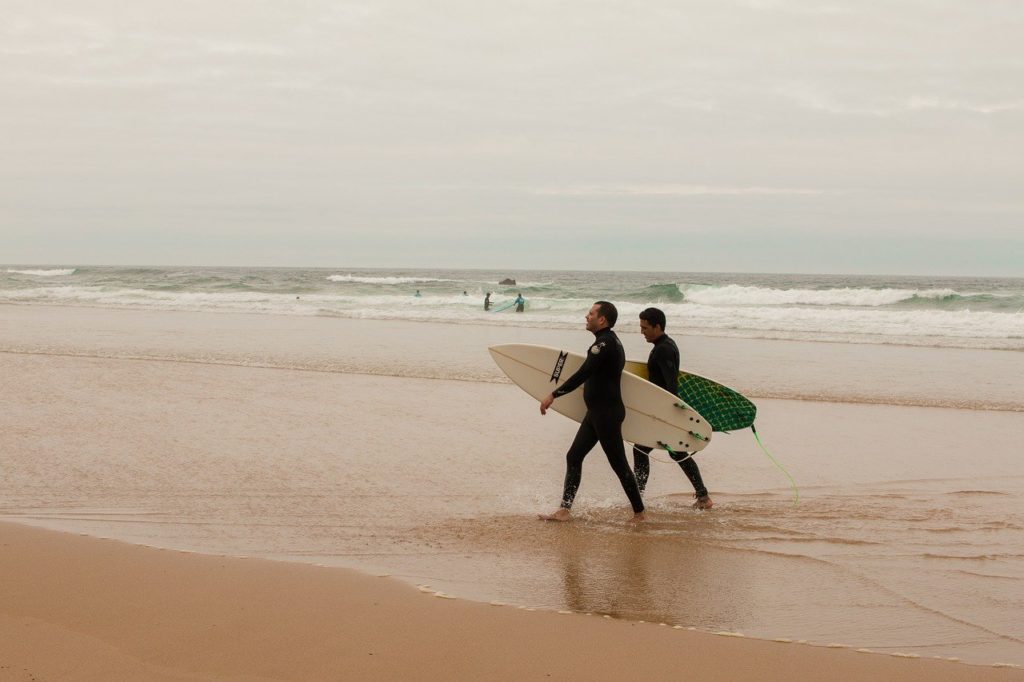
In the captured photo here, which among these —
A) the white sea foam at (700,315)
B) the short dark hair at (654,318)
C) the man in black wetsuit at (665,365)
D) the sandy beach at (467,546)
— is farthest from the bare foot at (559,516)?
the white sea foam at (700,315)

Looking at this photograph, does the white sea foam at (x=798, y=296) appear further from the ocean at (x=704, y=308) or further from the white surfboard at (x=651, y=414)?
the white surfboard at (x=651, y=414)

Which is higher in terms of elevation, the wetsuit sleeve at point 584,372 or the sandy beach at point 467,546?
the wetsuit sleeve at point 584,372

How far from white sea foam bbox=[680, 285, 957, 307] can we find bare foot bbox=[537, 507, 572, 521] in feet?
133

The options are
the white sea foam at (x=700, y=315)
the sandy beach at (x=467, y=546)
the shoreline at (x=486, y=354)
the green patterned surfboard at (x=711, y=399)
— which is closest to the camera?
the sandy beach at (x=467, y=546)

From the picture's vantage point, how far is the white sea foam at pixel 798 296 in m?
44.8

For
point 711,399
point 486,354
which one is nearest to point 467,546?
point 711,399

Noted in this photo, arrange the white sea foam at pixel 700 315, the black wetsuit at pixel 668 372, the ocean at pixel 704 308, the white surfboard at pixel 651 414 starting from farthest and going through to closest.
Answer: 1. the ocean at pixel 704 308
2. the white sea foam at pixel 700 315
3. the white surfboard at pixel 651 414
4. the black wetsuit at pixel 668 372

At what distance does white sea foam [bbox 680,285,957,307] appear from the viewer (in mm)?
44812

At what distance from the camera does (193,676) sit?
3502 millimetres

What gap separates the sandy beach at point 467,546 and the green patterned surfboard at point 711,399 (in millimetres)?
612

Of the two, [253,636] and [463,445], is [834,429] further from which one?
[253,636]

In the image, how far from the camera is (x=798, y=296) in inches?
1836

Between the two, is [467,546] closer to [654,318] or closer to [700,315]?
[654,318]

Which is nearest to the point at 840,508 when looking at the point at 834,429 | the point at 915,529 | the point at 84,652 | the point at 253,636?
the point at 915,529
